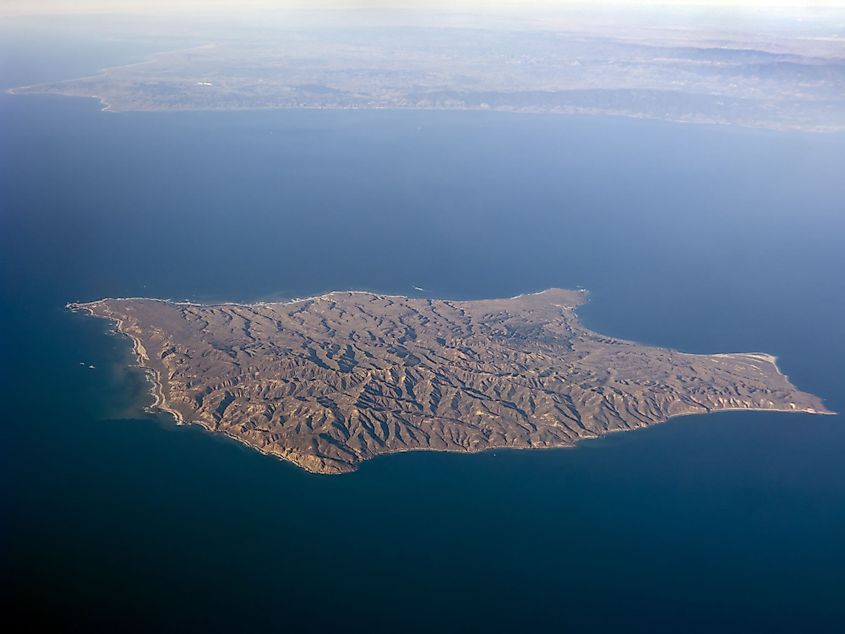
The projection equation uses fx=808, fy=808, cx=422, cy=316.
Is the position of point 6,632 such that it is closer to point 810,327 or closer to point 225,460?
point 225,460

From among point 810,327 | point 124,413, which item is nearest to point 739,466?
point 810,327

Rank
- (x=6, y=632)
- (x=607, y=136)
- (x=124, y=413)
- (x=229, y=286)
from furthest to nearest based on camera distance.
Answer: (x=607, y=136) → (x=229, y=286) → (x=124, y=413) → (x=6, y=632)

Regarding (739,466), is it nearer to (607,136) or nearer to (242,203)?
(242,203)

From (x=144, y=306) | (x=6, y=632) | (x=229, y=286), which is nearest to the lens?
(x=6, y=632)

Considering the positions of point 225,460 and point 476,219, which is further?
point 476,219

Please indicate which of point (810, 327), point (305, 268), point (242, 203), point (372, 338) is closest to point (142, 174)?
point (242, 203)

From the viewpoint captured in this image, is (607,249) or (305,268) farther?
(607,249)
